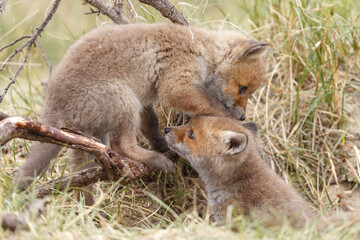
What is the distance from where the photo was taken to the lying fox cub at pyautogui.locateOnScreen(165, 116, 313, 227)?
4.61 metres

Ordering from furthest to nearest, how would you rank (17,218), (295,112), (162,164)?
(295,112) < (162,164) < (17,218)

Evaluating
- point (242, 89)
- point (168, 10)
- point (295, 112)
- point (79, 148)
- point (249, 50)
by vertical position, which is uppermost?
point (168, 10)

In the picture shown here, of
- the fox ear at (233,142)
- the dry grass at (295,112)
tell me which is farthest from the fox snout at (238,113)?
the dry grass at (295,112)

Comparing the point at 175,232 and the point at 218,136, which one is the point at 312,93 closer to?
the point at 218,136

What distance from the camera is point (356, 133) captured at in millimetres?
6410

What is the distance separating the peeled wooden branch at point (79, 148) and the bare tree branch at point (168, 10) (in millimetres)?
1760

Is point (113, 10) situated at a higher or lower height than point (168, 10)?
higher

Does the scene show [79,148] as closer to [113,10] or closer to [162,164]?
[162,164]

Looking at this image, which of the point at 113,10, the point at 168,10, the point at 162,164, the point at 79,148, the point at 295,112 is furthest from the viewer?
the point at 295,112

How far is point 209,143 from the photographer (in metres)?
4.96

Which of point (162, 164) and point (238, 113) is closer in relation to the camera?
point (162, 164)

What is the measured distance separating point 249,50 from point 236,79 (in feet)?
1.22

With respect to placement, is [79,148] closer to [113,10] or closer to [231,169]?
[231,169]

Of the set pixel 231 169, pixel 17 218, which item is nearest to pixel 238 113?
pixel 231 169
